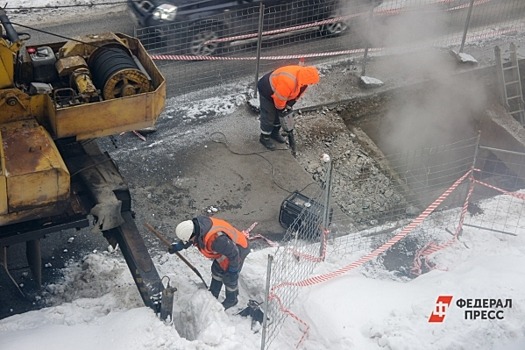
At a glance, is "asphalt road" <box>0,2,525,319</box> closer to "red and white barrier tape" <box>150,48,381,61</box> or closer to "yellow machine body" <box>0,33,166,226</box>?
"red and white barrier tape" <box>150,48,381,61</box>

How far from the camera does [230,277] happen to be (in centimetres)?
817

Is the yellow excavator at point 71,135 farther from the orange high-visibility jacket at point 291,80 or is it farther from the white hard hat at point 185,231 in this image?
the orange high-visibility jacket at point 291,80

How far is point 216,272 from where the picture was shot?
8.24 meters

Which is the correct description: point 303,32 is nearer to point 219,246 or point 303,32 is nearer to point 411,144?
point 411,144

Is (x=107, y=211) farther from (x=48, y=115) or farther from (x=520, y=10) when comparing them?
(x=520, y=10)

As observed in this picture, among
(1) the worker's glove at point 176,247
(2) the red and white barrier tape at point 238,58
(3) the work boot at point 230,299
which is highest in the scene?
(2) the red and white barrier tape at point 238,58

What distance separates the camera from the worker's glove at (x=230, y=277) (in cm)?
815

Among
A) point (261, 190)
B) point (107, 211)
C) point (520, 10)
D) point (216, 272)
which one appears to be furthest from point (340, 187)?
point (520, 10)

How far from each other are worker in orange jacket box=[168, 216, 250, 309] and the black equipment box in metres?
1.17

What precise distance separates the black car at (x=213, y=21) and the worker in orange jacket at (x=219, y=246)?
493 cm

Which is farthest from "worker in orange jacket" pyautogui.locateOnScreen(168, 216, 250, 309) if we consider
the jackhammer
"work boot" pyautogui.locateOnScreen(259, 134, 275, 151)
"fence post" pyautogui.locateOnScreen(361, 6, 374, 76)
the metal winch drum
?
"fence post" pyautogui.locateOnScreen(361, 6, 374, 76)

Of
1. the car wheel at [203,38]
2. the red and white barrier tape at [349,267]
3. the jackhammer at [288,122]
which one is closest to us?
the red and white barrier tape at [349,267]

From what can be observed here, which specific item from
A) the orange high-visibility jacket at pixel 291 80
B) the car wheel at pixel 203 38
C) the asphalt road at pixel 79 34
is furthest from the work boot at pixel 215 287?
the car wheel at pixel 203 38

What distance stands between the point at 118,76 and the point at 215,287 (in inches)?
102
